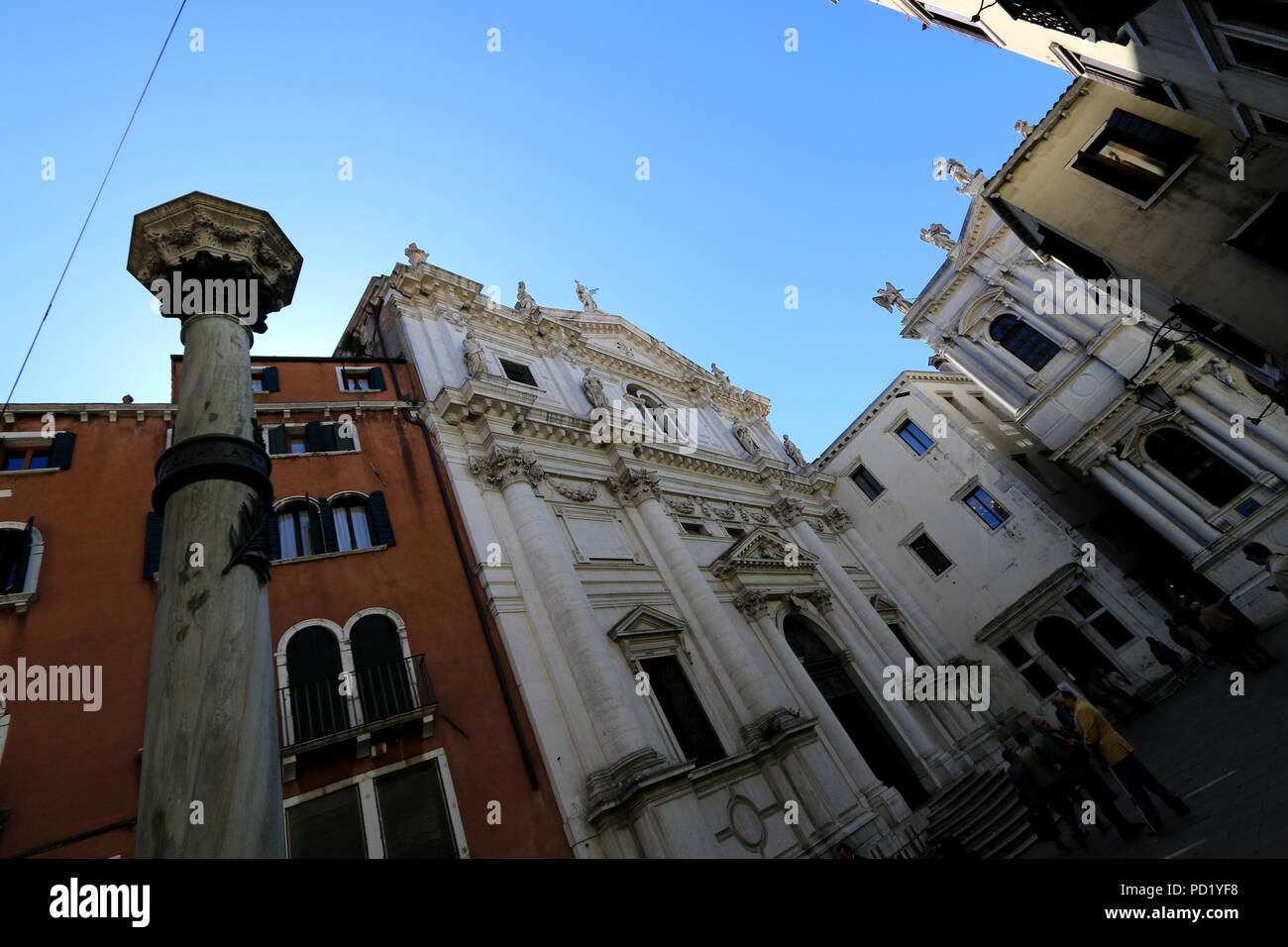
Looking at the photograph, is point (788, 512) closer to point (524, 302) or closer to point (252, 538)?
point (524, 302)

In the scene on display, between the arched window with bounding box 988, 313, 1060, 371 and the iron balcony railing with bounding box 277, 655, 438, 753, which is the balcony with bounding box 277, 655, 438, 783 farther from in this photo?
the arched window with bounding box 988, 313, 1060, 371

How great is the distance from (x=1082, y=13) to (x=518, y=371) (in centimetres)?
1560

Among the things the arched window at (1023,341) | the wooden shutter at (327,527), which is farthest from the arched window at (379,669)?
the arched window at (1023,341)

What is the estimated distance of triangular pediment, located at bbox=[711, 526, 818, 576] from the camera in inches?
698

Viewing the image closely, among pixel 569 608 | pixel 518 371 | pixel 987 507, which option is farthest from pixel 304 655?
pixel 987 507

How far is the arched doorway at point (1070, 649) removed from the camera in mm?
20656

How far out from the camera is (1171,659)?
17.7 metres

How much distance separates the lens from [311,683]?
30.0 ft

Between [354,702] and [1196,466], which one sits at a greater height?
[354,702]

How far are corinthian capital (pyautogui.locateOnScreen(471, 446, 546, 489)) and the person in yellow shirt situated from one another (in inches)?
444

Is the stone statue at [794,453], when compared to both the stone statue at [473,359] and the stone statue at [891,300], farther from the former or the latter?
the stone statue at [473,359]

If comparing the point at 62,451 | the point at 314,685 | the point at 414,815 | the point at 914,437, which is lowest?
the point at 414,815
